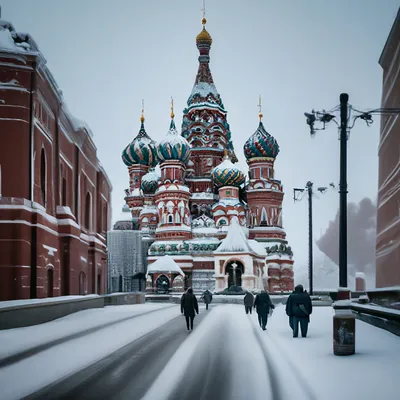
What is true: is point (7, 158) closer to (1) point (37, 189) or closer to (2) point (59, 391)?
(1) point (37, 189)

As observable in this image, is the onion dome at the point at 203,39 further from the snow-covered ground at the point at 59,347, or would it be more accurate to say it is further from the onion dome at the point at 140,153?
the snow-covered ground at the point at 59,347

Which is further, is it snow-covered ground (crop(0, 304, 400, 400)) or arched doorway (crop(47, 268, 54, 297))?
arched doorway (crop(47, 268, 54, 297))

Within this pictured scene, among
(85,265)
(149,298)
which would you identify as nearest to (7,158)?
(85,265)

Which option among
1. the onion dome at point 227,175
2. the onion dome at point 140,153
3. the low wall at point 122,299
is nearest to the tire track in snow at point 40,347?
the low wall at point 122,299

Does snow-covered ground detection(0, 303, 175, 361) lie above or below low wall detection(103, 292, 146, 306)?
above

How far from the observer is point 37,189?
21.0 m

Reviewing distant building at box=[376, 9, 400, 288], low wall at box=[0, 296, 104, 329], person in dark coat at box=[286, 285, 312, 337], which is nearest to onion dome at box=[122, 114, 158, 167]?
low wall at box=[0, 296, 104, 329]

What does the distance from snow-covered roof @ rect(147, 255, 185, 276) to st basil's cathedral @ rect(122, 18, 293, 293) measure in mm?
94

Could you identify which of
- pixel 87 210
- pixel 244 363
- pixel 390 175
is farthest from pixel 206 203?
pixel 244 363

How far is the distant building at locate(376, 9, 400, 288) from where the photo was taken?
66.3 ft

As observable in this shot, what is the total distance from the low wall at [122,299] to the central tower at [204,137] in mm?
29374

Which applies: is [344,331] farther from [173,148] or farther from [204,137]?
[204,137]

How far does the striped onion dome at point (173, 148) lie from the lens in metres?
65.9

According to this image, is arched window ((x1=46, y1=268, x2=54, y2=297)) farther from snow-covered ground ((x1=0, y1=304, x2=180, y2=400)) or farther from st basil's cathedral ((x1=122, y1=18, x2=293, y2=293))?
st basil's cathedral ((x1=122, y1=18, x2=293, y2=293))
